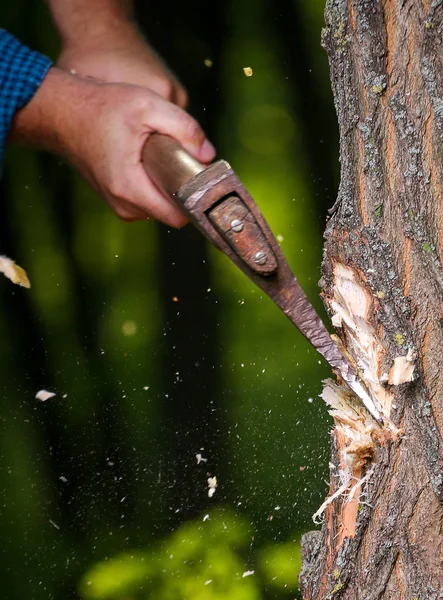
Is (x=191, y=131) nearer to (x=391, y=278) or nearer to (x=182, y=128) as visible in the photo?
(x=182, y=128)

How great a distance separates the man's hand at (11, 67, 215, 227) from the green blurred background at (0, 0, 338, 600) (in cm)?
17

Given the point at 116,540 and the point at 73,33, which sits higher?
the point at 73,33

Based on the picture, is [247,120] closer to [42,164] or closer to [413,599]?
[42,164]

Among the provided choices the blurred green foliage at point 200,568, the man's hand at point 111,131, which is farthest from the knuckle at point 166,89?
the blurred green foliage at point 200,568

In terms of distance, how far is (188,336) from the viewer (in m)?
1.72

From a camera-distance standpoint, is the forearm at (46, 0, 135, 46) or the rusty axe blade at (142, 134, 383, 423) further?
the forearm at (46, 0, 135, 46)

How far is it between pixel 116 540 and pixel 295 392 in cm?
66

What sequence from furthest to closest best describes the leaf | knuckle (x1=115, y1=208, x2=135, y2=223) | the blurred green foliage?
the blurred green foliage → the leaf → knuckle (x1=115, y1=208, x2=135, y2=223)

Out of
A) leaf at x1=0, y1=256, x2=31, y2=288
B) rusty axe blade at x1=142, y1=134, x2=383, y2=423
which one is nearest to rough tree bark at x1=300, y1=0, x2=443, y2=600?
rusty axe blade at x1=142, y1=134, x2=383, y2=423

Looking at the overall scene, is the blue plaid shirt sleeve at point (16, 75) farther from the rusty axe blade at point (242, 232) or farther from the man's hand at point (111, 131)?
the rusty axe blade at point (242, 232)

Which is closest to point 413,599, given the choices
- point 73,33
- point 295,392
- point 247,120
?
point 295,392

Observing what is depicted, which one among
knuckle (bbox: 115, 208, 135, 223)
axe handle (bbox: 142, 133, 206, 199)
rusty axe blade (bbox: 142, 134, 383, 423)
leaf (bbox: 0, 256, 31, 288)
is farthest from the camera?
leaf (bbox: 0, 256, 31, 288)

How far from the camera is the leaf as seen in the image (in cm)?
158

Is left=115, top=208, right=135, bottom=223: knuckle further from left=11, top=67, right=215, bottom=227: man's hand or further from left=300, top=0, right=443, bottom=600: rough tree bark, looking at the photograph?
left=300, top=0, right=443, bottom=600: rough tree bark
